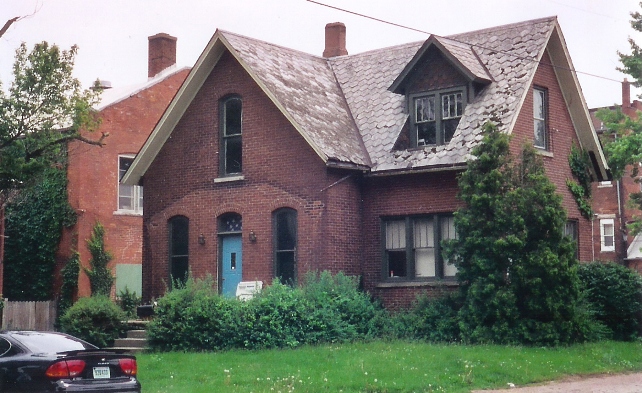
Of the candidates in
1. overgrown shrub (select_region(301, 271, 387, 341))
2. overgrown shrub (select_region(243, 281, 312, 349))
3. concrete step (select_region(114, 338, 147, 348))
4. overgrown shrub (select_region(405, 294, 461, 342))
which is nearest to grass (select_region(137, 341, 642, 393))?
overgrown shrub (select_region(243, 281, 312, 349))

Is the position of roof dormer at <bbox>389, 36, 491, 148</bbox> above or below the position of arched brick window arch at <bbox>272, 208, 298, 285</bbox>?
above

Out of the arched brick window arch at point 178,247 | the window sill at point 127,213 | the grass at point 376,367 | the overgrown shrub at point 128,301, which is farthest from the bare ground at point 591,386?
the window sill at point 127,213

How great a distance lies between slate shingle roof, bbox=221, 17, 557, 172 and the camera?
77.2ft

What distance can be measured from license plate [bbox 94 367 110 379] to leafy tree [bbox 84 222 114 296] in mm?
18730

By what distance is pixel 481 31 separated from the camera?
26.3 m

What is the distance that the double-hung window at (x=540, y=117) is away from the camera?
81.8 ft

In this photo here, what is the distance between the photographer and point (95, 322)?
23312 mm

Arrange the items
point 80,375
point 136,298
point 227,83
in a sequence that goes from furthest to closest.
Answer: point 136,298 → point 227,83 → point 80,375

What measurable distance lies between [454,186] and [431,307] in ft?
10.6

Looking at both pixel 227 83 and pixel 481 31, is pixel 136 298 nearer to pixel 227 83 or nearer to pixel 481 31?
pixel 227 83

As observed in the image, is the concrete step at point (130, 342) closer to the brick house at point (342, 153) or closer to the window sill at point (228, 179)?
the brick house at point (342, 153)

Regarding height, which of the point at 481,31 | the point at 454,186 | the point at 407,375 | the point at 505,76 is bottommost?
the point at 407,375

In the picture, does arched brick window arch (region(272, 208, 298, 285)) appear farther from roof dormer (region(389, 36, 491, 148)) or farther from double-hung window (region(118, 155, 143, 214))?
double-hung window (region(118, 155, 143, 214))

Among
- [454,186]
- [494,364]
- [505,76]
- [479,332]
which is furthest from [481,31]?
[494,364]
